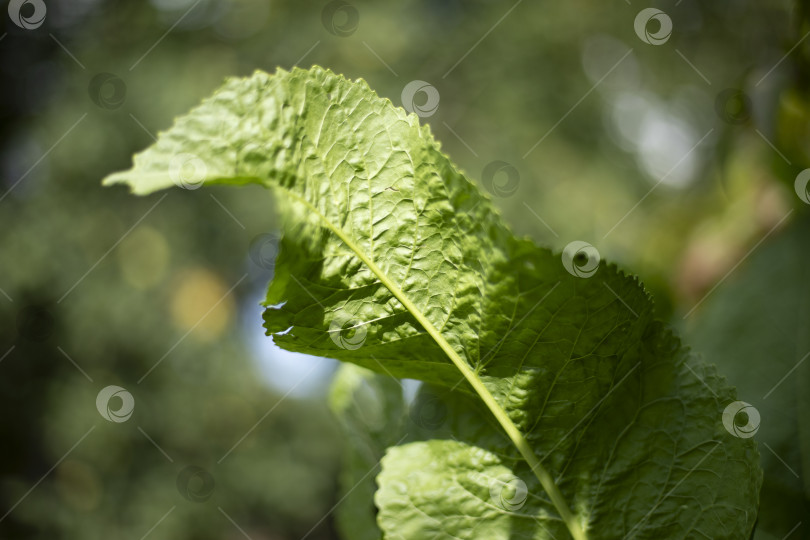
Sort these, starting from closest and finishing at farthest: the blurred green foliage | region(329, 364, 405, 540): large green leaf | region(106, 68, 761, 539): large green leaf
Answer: region(106, 68, 761, 539): large green leaf < region(329, 364, 405, 540): large green leaf < the blurred green foliage

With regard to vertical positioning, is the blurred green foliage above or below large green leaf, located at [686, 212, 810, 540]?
above

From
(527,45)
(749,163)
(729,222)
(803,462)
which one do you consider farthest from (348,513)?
(527,45)

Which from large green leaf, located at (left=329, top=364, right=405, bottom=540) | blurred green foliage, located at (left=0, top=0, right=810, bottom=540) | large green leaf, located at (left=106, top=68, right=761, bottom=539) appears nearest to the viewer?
large green leaf, located at (left=106, top=68, right=761, bottom=539)

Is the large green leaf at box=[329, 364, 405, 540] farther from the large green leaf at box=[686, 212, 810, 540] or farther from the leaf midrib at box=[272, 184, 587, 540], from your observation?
the large green leaf at box=[686, 212, 810, 540]

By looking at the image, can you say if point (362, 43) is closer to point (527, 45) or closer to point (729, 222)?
point (527, 45)

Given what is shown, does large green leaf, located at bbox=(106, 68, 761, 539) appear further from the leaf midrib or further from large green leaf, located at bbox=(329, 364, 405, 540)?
large green leaf, located at bbox=(329, 364, 405, 540)

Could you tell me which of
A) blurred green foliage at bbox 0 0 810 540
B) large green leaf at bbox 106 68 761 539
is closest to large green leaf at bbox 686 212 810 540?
large green leaf at bbox 106 68 761 539

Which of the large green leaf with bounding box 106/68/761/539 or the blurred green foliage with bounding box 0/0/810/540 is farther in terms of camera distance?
the blurred green foliage with bounding box 0/0/810/540

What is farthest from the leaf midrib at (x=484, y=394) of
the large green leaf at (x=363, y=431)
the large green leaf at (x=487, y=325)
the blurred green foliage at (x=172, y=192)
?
the blurred green foliage at (x=172, y=192)
